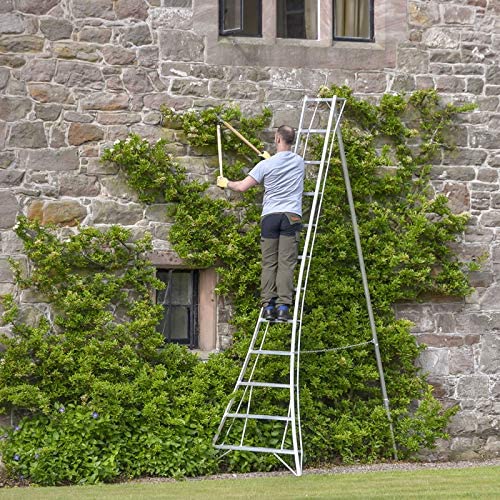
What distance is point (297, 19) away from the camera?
1165 centimetres

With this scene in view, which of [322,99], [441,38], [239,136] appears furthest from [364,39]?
[239,136]

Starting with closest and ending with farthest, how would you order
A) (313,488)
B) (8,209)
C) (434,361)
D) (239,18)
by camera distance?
(313,488) → (8,209) → (239,18) → (434,361)

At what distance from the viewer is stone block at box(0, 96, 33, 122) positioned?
10.7 metres

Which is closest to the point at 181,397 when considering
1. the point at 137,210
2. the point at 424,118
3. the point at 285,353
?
the point at 285,353

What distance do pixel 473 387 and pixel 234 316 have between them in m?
2.50

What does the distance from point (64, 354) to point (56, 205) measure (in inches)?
53.4

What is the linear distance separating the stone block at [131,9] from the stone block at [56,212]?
5.91 feet

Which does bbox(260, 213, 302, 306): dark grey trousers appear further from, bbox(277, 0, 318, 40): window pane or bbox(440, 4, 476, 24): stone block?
bbox(440, 4, 476, 24): stone block

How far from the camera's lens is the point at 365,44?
11.7m

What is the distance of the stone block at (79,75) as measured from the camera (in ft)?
35.6

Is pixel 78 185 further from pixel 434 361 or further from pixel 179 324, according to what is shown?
pixel 434 361

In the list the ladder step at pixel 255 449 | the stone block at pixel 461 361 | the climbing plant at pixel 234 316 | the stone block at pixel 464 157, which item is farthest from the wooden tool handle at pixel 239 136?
the stone block at pixel 461 361

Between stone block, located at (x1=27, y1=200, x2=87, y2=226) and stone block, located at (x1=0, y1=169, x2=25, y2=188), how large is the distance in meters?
0.24

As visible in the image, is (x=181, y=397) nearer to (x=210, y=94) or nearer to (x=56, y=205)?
(x=56, y=205)
